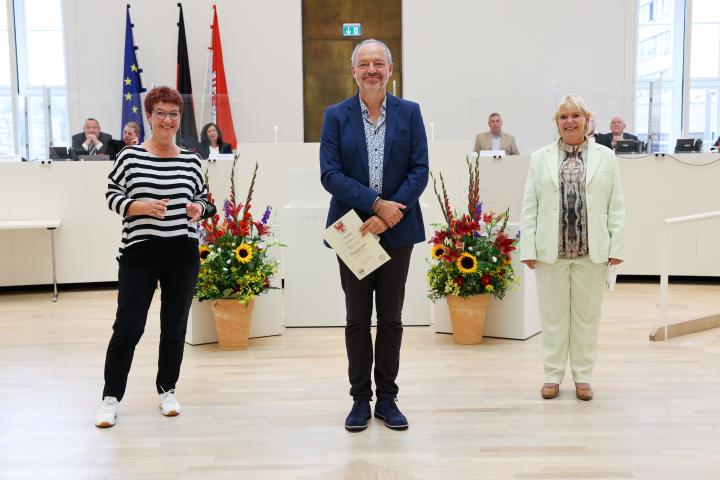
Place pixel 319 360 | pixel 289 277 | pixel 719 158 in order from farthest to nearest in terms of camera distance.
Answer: pixel 719 158, pixel 289 277, pixel 319 360

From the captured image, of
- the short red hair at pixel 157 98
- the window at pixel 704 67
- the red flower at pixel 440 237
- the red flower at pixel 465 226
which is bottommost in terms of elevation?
the red flower at pixel 440 237

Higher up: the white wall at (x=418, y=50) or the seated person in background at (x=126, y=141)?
the white wall at (x=418, y=50)

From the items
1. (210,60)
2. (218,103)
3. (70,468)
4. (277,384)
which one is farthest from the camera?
(210,60)

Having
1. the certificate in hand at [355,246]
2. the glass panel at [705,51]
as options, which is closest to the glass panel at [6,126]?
the certificate in hand at [355,246]

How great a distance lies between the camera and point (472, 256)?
4621 mm

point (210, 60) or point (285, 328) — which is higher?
point (210, 60)

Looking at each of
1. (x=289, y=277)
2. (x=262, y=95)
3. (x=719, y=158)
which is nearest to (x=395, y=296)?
(x=289, y=277)

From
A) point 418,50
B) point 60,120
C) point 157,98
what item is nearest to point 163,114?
point 157,98

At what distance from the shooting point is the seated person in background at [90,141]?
289 inches

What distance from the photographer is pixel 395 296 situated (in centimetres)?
311

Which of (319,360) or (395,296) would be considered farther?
(319,360)

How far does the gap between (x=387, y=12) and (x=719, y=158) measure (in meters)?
4.78

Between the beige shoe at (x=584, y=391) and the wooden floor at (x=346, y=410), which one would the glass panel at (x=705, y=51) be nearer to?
the wooden floor at (x=346, y=410)

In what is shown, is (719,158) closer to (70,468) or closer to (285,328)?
(285,328)
